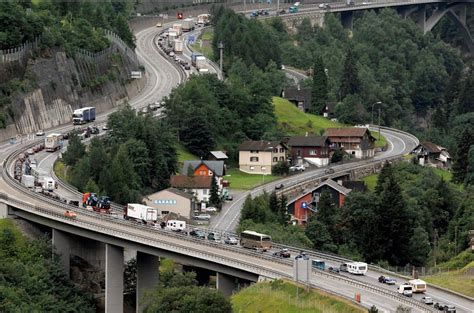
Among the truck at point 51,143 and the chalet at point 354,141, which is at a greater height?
the truck at point 51,143

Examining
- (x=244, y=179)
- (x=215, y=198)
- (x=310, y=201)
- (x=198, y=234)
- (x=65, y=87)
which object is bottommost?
(x=310, y=201)

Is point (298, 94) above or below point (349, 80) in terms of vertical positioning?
below

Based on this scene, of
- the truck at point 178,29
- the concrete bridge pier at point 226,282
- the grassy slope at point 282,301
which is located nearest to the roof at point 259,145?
the concrete bridge pier at point 226,282

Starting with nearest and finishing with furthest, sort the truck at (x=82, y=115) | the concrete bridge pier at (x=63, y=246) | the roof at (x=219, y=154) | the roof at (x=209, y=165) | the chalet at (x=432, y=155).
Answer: the concrete bridge pier at (x=63, y=246) → the roof at (x=209, y=165) → the roof at (x=219, y=154) → the truck at (x=82, y=115) → the chalet at (x=432, y=155)

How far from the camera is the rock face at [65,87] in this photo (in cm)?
13112

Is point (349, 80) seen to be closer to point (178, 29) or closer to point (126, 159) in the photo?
point (178, 29)

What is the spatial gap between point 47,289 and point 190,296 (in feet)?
67.3

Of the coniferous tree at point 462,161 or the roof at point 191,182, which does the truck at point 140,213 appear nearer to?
the roof at point 191,182

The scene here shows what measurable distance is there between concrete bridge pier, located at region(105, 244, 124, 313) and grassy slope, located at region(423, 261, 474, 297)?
20.4 m

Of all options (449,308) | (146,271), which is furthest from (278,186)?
(449,308)

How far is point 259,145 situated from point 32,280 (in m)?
44.3

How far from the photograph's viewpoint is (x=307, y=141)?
463 ft

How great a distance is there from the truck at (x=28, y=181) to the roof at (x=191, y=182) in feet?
46.6

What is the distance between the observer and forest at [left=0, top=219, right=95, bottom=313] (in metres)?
89.4
